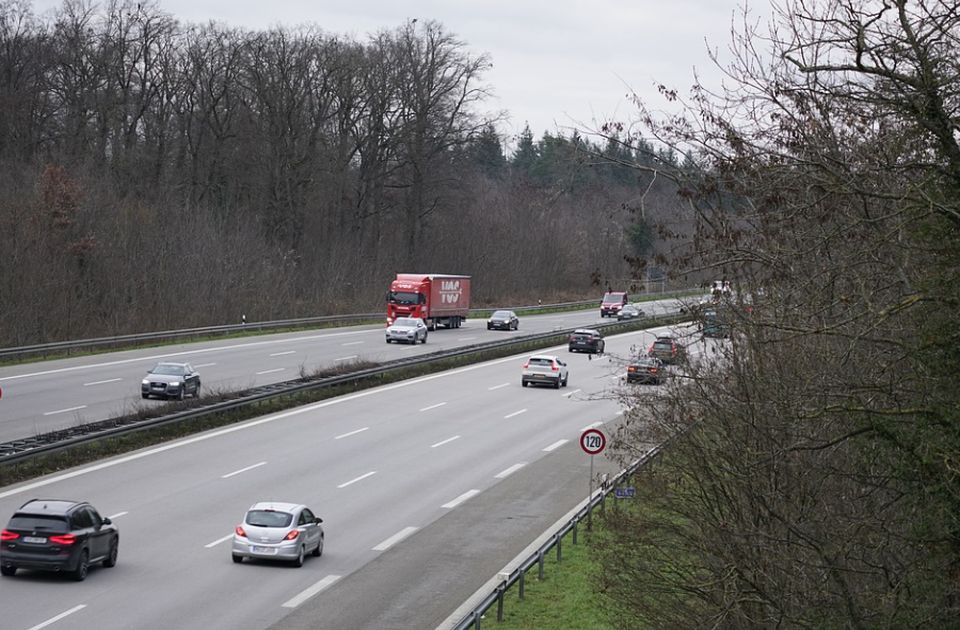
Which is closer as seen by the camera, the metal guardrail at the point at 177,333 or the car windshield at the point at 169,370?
the car windshield at the point at 169,370

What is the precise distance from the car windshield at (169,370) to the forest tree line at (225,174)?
593 inches

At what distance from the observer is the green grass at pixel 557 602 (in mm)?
18797

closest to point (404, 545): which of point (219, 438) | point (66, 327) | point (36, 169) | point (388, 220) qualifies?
point (219, 438)

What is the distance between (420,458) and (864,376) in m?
23.6

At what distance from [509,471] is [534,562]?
1046 centimetres

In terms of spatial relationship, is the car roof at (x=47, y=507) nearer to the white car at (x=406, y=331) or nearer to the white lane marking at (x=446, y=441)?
the white lane marking at (x=446, y=441)

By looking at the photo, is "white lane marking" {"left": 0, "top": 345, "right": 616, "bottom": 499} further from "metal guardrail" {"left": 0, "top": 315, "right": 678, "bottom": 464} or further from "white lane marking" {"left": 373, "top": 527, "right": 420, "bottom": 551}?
"white lane marking" {"left": 373, "top": 527, "right": 420, "bottom": 551}

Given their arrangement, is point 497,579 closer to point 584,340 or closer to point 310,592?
point 310,592

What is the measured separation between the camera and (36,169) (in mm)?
66562

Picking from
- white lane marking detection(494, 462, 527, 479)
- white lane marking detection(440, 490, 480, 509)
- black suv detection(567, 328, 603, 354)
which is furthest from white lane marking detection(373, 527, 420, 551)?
black suv detection(567, 328, 603, 354)

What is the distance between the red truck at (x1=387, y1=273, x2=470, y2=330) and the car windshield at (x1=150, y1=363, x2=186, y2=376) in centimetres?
2796

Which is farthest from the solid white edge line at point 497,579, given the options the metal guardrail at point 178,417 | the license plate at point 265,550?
the metal guardrail at point 178,417

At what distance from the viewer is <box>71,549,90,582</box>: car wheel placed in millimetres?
20016

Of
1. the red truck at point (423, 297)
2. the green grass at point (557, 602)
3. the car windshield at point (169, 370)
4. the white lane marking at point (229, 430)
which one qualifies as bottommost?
the green grass at point (557, 602)
